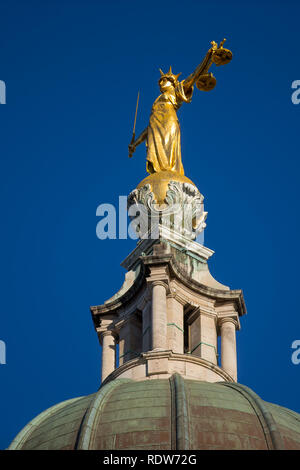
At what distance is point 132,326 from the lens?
8838cm

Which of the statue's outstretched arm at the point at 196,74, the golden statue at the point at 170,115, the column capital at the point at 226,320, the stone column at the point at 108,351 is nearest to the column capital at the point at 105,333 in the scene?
the stone column at the point at 108,351

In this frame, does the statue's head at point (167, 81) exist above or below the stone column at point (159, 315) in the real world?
above

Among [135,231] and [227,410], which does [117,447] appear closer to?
[227,410]

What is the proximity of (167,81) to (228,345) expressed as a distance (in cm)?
1795

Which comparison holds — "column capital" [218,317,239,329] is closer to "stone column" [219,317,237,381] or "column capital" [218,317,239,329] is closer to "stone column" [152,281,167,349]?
"stone column" [219,317,237,381]

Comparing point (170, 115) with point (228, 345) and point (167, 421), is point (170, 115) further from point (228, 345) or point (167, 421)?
point (167, 421)

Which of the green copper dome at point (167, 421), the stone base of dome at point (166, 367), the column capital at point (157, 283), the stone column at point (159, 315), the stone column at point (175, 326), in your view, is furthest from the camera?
the column capital at point (157, 283)

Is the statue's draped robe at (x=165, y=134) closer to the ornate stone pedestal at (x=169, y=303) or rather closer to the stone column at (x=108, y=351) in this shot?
the ornate stone pedestal at (x=169, y=303)

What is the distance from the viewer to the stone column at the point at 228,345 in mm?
86500

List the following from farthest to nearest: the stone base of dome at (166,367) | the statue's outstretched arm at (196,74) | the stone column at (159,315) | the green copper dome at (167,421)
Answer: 1. the statue's outstretched arm at (196,74)
2. the stone column at (159,315)
3. the stone base of dome at (166,367)
4. the green copper dome at (167,421)

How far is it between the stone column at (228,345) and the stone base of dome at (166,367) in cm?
265

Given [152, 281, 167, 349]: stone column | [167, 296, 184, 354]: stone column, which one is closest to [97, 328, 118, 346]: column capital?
[167, 296, 184, 354]: stone column

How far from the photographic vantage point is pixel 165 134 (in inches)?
3745
